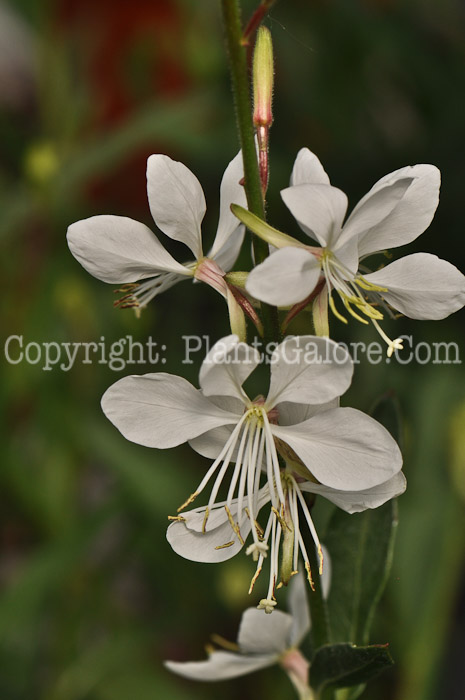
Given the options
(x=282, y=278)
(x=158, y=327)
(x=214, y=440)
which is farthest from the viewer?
(x=158, y=327)

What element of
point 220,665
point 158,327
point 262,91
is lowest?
point 220,665

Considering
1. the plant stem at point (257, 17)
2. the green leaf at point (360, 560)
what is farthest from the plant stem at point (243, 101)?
the green leaf at point (360, 560)

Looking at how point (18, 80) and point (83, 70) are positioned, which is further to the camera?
point (18, 80)

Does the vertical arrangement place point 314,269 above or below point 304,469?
above

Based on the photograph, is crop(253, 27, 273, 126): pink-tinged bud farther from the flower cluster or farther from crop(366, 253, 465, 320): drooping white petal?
crop(366, 253, 465, 320): drooping white petal

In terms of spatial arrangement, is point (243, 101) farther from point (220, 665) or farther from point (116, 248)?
point (220, 665)

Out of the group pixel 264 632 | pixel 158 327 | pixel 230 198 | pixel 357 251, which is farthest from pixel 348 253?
pixel 158 327

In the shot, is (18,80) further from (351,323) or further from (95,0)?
(351,323)

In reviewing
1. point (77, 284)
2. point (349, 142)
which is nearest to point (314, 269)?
point (77, 284)
